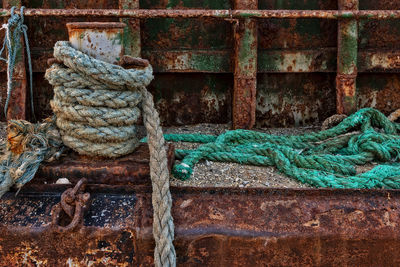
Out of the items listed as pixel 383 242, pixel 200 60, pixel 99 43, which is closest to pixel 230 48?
pixel 200 60

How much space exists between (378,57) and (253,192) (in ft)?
5.26

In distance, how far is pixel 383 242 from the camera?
1266mm

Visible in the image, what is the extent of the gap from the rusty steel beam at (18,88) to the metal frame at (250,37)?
0.6 inches

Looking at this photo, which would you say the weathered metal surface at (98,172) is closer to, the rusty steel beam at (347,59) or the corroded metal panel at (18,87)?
the corroded metal panel at (18,87)

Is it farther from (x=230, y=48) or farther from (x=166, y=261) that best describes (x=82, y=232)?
(x=230, y=48)

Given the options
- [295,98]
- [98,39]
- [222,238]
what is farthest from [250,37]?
[222,238]

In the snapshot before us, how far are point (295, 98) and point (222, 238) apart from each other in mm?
1562

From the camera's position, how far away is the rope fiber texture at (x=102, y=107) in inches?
52.9

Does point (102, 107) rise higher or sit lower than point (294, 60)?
lower

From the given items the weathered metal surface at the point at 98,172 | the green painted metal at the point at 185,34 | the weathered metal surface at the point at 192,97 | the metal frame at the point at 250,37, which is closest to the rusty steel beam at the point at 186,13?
the metal frame at the point at 250,37

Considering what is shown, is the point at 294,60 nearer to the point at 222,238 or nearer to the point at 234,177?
the point at 234,177

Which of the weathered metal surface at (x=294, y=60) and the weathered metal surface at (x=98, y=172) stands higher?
the weathered metal surface at (x=294, y=60)

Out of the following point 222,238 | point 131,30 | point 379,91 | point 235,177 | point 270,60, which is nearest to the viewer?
point 222,238

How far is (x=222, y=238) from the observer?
1.25 m
